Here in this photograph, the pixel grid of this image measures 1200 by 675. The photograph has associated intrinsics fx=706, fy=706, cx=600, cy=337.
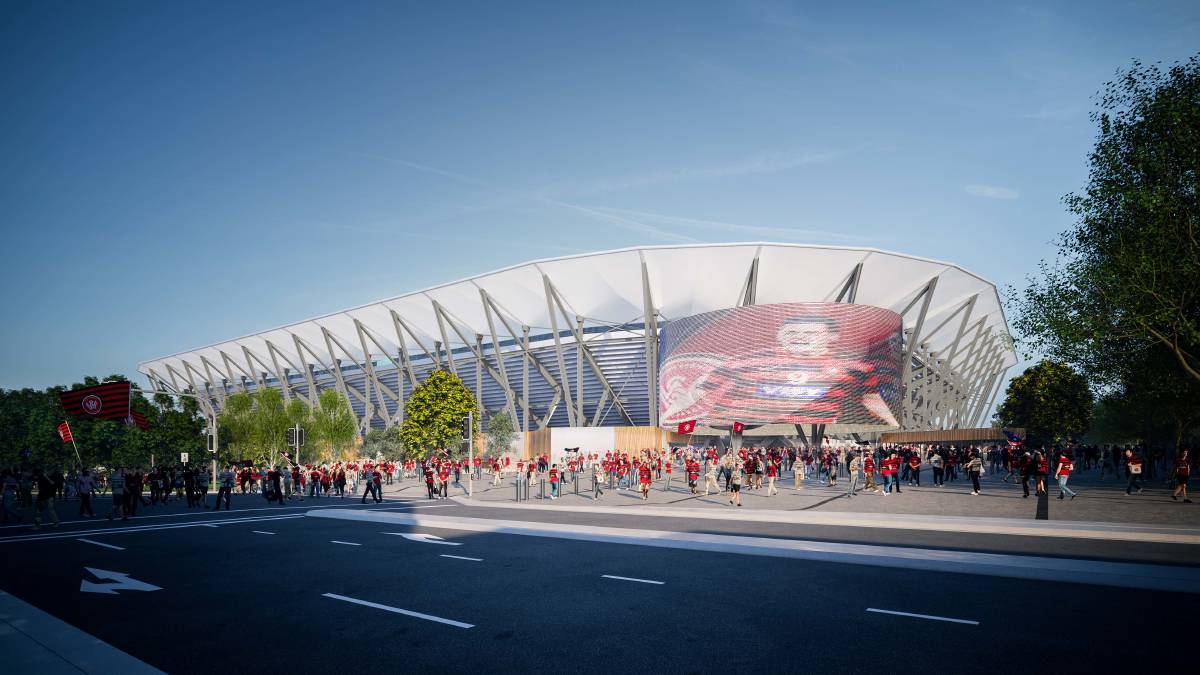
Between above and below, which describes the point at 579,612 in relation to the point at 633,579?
above

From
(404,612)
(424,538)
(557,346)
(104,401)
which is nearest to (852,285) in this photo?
(557,346)

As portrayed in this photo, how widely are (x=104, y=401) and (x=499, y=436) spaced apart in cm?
2771

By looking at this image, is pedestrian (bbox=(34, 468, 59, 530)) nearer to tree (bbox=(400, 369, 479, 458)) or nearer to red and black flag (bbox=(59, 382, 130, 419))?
red and black flag (bbox=(59, 382, 130, 419))

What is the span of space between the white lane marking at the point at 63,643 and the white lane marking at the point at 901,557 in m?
9.80

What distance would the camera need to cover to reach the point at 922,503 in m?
23.7

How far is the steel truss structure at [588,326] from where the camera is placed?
57.1 meters

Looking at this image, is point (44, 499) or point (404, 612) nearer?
point (404, 612)

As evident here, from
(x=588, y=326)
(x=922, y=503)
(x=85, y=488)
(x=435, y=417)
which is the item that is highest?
(x=588, y=326)

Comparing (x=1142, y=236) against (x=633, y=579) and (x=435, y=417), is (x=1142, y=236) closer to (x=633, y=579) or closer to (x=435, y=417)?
(x=633, y=579)

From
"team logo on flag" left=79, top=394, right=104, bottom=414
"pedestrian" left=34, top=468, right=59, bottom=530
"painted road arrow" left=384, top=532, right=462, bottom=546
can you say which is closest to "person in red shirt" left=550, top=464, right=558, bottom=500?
"painted road arrow" left=384, top=532, right=462, bottom=546

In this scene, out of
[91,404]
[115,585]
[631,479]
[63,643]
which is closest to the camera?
[63,643]

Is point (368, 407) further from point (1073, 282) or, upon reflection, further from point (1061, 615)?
point (1061, 615)

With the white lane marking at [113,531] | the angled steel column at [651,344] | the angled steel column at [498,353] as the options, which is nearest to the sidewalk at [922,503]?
the white lane marking at [113,531]

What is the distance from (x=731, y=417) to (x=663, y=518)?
34906 mm
